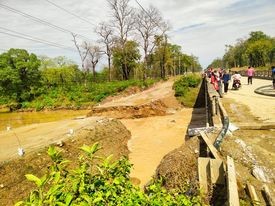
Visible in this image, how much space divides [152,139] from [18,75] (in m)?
43.2

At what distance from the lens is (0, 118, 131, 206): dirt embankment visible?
34.2ft

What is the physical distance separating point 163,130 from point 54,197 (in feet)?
64.8

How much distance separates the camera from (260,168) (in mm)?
7832

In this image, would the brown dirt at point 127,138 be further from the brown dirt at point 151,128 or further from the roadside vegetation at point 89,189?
the roadside vegetation at point 89,189

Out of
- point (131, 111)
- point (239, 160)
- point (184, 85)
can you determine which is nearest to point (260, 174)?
point (239, 160)

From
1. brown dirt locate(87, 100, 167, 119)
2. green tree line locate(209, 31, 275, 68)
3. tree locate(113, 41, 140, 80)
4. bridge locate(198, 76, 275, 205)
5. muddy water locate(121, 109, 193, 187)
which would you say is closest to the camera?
bridge locate(198, 76, 275, 205)

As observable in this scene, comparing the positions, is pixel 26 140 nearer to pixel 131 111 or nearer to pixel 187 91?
pixel 131 111

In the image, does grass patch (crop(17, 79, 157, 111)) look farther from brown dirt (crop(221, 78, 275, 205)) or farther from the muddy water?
brown dirt (crop(221, 78, 275, 205))

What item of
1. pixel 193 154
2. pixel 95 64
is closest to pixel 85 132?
pixel 193 154

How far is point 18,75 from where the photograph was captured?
55500mm

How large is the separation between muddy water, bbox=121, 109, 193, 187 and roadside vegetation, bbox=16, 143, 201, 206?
29.7ft

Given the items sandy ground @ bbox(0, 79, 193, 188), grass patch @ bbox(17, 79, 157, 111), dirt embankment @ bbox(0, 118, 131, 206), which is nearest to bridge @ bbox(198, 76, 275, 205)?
dirt embankment @ bbox(0, 118, 131, 206)

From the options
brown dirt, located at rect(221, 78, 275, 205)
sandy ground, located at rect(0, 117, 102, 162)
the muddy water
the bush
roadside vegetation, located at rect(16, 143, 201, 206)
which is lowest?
the muddy water

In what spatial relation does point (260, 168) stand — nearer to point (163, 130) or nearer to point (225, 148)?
point (225, 148)
